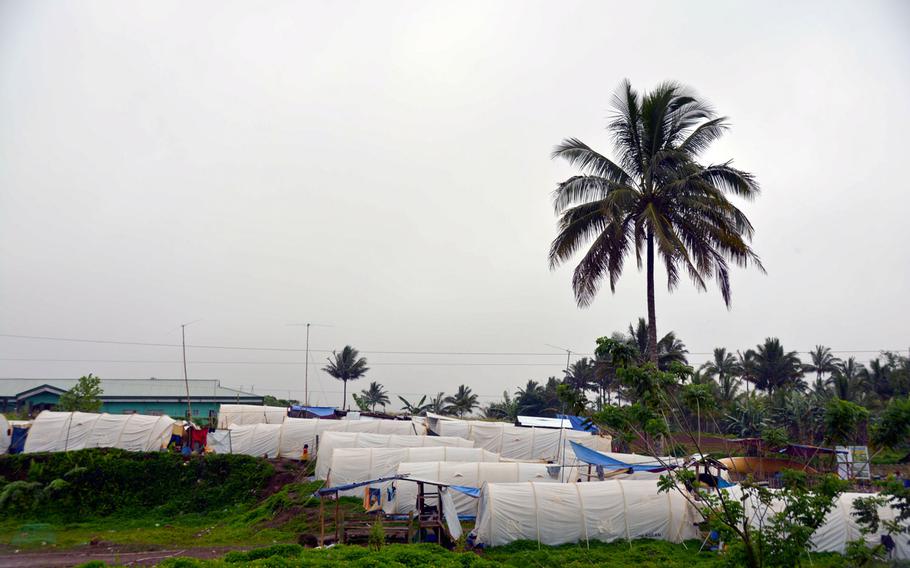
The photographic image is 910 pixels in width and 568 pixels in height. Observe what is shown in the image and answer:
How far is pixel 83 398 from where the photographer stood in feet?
122

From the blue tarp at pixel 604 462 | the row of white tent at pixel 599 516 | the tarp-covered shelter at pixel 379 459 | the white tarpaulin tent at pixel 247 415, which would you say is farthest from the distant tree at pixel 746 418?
the white tarpaulin tent at pixel 247 415

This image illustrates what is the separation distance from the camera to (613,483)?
1912 cm

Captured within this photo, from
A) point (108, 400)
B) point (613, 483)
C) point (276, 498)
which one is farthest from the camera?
point (108, 400)

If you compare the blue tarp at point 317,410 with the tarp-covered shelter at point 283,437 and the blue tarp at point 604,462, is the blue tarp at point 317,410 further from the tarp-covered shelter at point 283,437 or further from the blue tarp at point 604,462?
the blue tarp at point 604,462

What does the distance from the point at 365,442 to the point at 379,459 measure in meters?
2.96

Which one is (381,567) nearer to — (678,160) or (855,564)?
(855,564)

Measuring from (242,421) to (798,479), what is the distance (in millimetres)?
36806

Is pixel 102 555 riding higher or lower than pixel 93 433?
lower

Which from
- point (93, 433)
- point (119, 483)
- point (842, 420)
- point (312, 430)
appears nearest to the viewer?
point (842, 420)

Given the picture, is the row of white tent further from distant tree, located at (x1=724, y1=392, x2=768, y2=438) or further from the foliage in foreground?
distant tree, located at (x1=724, y1=392, x2=768, y2=438)

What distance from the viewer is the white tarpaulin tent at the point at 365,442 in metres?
27.0

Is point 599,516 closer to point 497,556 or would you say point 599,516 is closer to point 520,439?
point 497,556

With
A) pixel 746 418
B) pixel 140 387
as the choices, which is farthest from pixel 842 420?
pixel 140 387

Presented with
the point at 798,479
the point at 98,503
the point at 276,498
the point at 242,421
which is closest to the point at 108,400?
the point at 242,421
